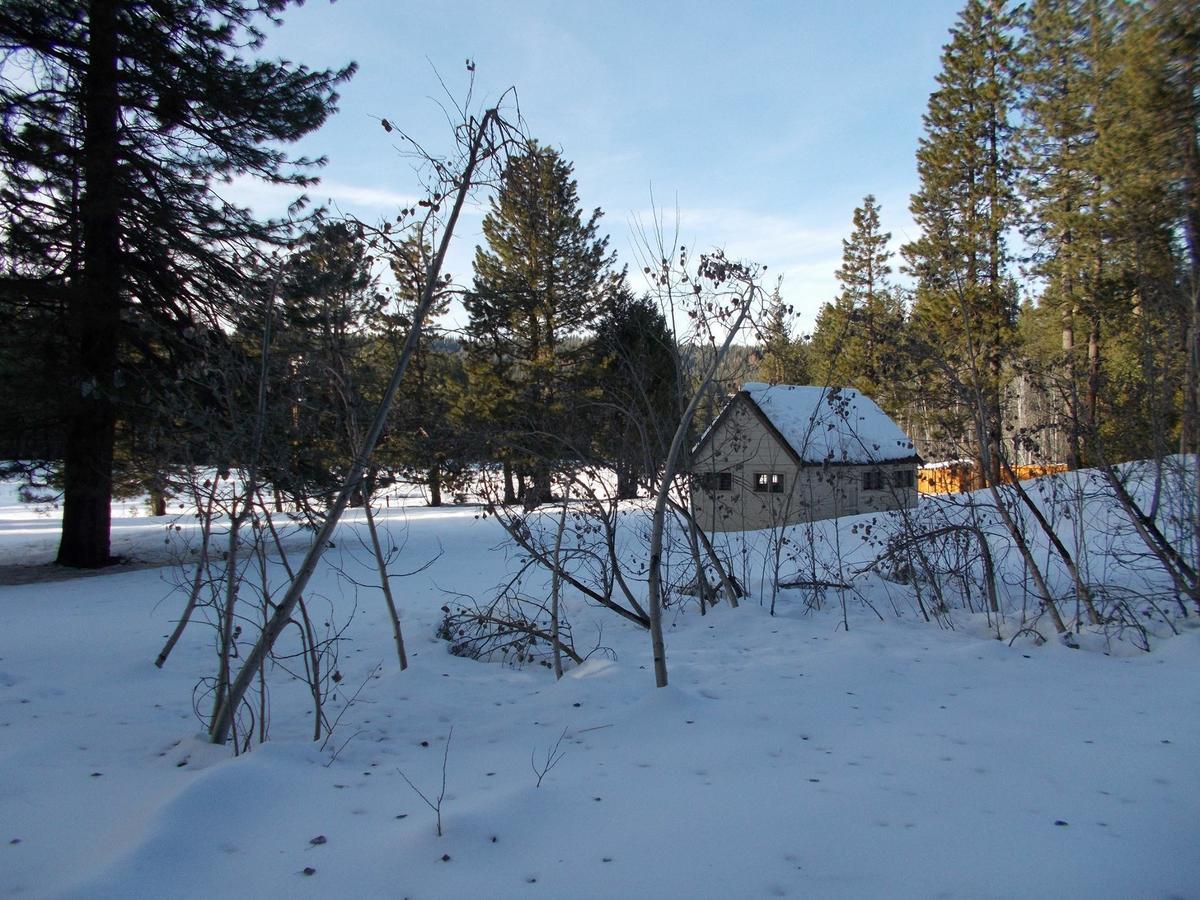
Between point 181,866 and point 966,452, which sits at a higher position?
point 966,452

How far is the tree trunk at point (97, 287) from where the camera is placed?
955 cm

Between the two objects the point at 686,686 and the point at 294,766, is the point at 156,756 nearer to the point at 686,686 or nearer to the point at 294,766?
the point at 294,766

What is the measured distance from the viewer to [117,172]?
9.83 metres

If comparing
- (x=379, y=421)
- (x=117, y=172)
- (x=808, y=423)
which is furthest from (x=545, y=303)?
(x=379, y=421)

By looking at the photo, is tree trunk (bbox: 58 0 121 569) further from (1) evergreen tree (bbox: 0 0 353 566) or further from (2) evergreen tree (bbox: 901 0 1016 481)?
(2) evergreen tree (bbox: 901 0 1016 481)

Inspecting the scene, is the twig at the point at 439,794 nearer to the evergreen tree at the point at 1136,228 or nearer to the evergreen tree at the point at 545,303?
the evergreen tree at the point at 1136,228

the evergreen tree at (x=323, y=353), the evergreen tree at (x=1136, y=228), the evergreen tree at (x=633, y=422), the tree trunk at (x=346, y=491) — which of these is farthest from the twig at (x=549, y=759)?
the evergreen tree at (x=1136, y=228)

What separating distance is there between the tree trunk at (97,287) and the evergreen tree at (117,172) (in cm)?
2

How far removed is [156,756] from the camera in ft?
11.8

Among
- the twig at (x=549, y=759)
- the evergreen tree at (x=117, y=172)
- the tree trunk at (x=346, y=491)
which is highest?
the evergreen tree at (x=117, y=172)

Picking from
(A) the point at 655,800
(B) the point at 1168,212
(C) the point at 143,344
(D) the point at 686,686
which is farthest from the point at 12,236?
(B) the point at 1168,212

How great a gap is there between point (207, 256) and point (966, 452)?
9971 mm

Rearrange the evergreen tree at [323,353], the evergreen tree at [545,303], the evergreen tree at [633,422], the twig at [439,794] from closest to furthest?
the twig at [439,794], the evergreen tree at [323,353], the evergreen tree at [633,422], the evergreen tree at [545,303]

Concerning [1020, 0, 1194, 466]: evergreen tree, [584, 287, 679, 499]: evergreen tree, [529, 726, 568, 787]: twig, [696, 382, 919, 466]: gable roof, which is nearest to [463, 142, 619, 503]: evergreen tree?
[696, 382, 919, 466]: gable roof
